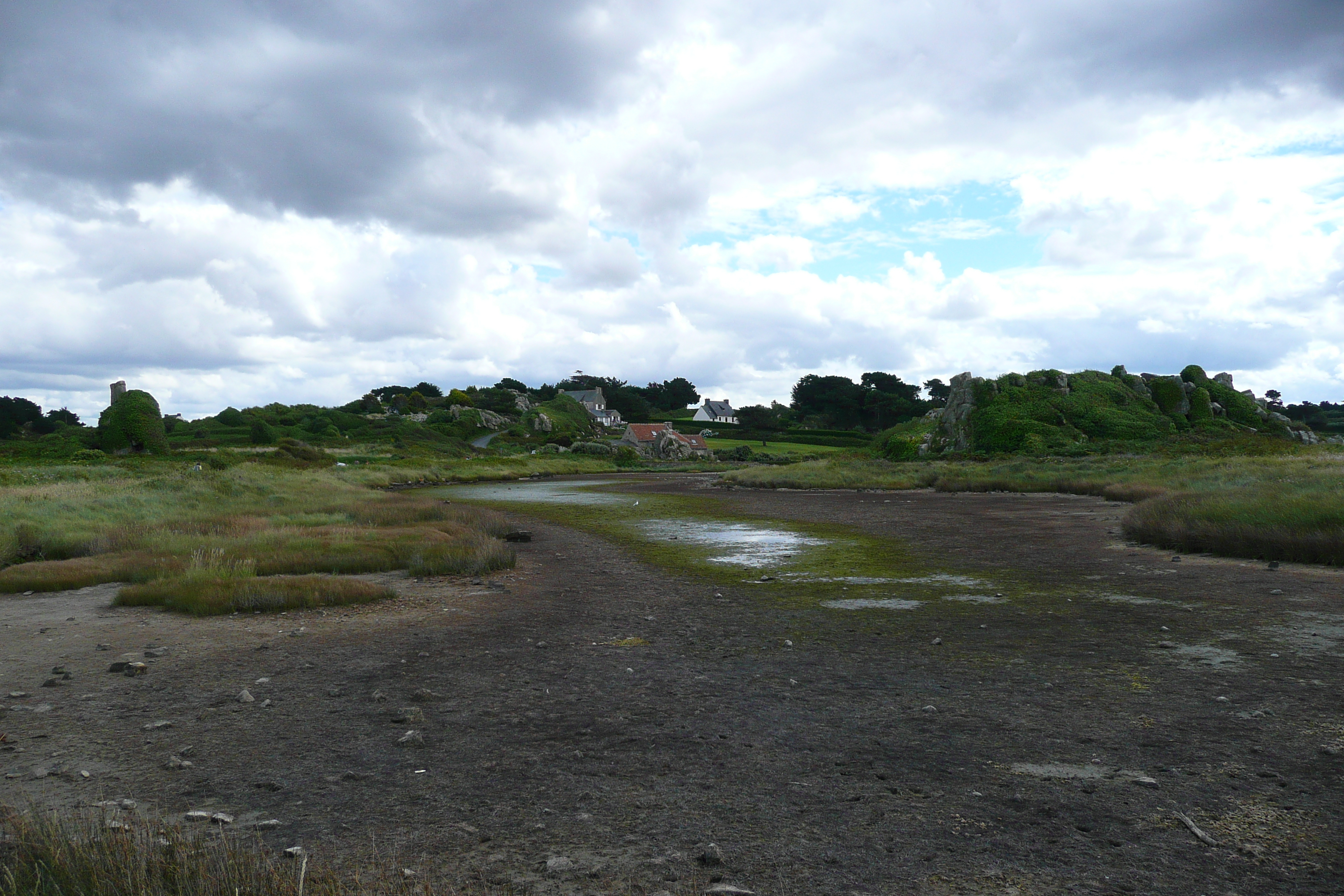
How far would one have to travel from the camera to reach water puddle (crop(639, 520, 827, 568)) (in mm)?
20000

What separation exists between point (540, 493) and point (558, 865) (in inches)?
1760

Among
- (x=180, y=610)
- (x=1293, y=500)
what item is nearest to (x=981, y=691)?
(x=180, y=610)

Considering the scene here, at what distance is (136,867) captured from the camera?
381cm

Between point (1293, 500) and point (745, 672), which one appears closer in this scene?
point (745, 672)

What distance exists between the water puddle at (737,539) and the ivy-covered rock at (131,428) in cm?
4437

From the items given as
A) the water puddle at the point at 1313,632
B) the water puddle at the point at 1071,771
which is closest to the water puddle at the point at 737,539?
the water puddle at the point at 1313,632

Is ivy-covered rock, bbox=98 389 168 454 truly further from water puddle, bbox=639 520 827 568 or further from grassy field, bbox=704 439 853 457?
grassy field, bbox=704 439 853 457

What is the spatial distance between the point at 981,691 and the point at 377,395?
170 metres

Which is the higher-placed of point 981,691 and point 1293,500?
point 1293,500

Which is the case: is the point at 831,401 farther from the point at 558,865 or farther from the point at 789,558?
the point at 558,865

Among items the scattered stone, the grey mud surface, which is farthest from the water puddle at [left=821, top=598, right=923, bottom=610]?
the scattered stone

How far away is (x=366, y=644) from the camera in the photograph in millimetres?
10609

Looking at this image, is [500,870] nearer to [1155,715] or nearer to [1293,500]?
[1155,715]

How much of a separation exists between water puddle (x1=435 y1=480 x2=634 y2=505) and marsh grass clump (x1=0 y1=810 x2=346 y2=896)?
34251mm
